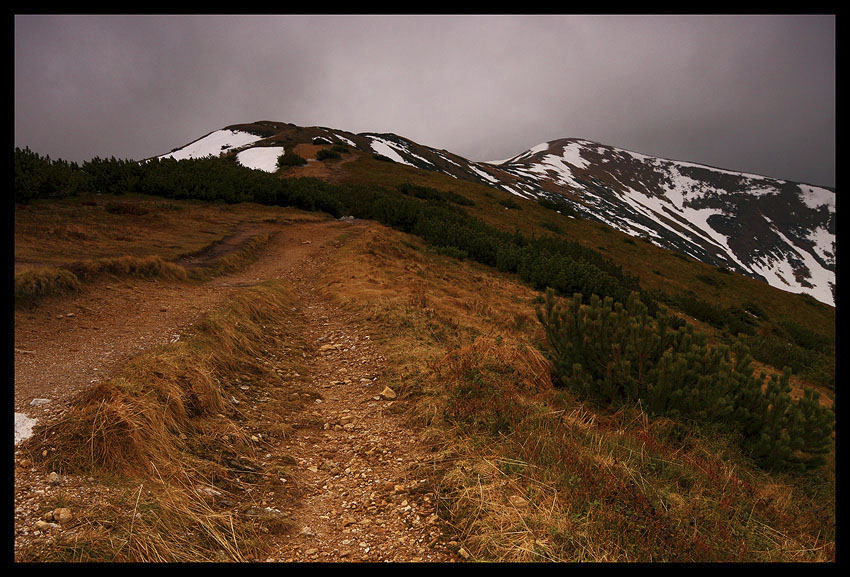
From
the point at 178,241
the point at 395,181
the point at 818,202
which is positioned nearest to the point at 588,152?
the point at 818,202

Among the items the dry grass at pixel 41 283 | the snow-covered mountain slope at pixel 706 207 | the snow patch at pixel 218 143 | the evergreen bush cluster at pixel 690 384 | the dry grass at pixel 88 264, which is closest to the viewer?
the evergreen bush cluster at pixel 690 384

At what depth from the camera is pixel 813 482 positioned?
494 centimetres

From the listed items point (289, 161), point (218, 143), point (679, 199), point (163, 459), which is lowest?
point (163, 459)

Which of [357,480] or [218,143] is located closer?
[357,480]

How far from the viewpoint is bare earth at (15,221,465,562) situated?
3.11m

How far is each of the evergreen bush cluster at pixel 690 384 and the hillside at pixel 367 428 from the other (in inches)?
1.2

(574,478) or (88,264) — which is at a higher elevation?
(88,264)

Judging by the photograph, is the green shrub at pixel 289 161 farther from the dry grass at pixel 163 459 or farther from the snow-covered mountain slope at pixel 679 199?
the dry grass at pixel 163 459

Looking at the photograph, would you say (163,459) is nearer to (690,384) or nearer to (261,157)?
(690,384)

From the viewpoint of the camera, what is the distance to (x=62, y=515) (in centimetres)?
262

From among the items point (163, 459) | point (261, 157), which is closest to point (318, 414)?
point (163, 459)

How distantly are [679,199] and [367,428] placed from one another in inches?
7424

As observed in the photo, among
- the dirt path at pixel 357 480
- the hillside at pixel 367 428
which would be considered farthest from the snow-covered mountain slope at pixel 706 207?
the dirt path at pixel 357 480

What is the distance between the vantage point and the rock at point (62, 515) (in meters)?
2.61
